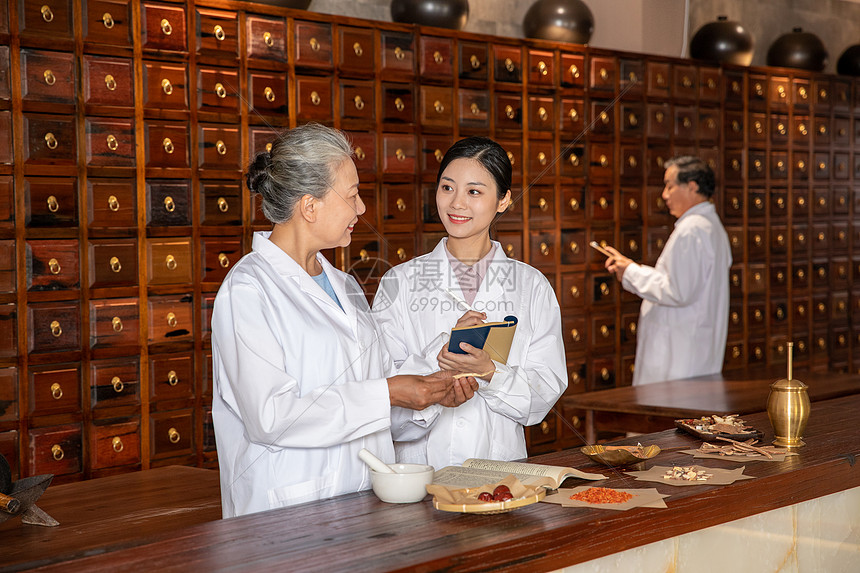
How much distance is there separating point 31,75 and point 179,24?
2.16ft

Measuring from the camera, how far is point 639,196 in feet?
18.6

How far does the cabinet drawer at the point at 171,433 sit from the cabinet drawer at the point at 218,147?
1072 mm

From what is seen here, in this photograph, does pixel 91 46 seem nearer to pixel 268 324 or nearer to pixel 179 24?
pixel 179 24

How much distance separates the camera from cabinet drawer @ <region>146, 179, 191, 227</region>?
3.89m

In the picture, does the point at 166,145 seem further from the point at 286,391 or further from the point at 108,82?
the point at 286,391

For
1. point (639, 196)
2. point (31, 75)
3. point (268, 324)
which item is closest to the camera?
point (268, 324)

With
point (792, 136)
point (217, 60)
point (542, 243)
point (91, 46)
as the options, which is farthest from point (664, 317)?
point (91, 46)

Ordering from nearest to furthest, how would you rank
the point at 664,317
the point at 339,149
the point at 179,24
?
the point at 339,149 → the point at 179,24 → the point at 664,317

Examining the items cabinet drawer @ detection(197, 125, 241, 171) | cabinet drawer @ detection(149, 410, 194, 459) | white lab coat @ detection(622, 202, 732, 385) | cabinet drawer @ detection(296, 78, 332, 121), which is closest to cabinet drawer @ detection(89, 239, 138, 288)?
cabinet drawer @ detection(197, 125, 241, 171)

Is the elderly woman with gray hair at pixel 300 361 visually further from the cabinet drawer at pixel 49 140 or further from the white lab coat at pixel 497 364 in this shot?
the cabinet drawer at pixel 49 140

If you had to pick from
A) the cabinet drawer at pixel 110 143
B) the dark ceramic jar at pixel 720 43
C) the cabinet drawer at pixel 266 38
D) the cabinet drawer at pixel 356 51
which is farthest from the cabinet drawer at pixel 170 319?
the dark ceramic jar at pixel 720 43

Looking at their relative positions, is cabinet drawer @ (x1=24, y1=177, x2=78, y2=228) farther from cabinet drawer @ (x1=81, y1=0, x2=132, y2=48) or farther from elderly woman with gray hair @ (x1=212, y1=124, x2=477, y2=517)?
elderly woman with gray hair @ (x1=212, y1=124, x2=477, y2=517)

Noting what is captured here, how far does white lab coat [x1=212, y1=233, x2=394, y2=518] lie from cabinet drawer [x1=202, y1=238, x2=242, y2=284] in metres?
1.92

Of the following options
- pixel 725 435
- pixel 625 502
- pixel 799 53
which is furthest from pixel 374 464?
pixel 799 53
